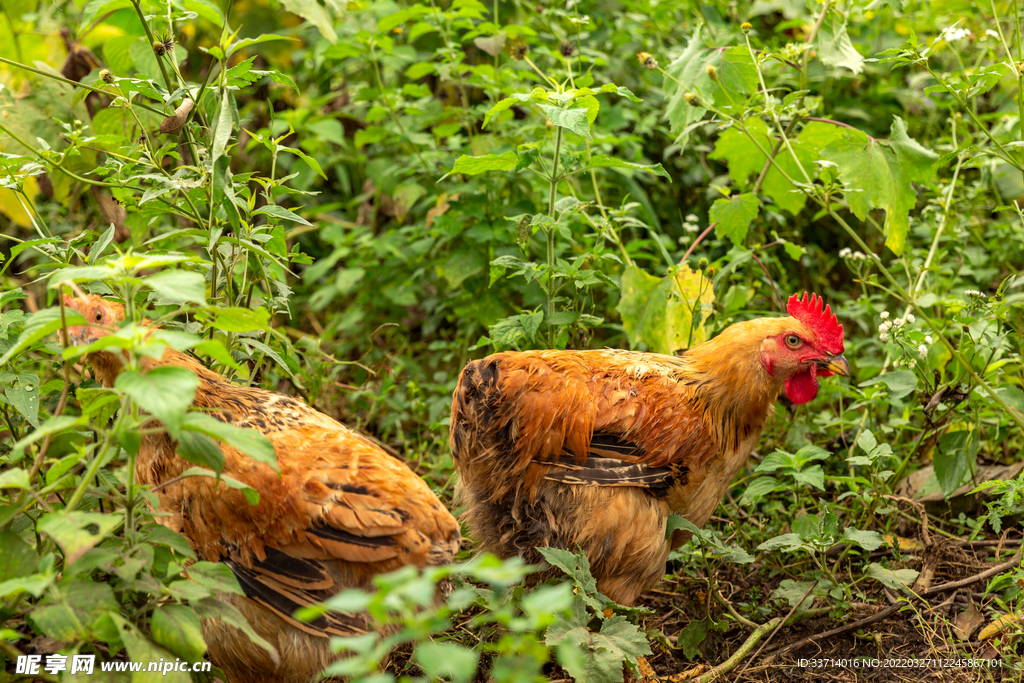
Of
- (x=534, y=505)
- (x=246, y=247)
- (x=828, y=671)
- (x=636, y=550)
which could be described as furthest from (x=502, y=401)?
(x=828, y=671)

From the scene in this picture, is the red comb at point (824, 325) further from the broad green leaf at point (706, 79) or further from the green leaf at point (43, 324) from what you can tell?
the green leaf at point (43, 324)

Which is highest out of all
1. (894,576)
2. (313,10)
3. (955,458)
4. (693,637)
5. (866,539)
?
(313,10)

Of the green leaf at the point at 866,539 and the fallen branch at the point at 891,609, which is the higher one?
the green leaf at the point at 866,539

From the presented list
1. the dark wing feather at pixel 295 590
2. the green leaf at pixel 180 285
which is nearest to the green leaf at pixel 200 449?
the green leaf at pixel 180 285

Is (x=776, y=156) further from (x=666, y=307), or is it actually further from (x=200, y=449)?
(x=200, y=449)

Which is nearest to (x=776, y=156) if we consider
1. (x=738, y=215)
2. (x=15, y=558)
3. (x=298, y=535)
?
(x=738, y=215)

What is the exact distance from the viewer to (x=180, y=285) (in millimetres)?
1866

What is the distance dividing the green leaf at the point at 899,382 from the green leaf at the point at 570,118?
5.82 feet

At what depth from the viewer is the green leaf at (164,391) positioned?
5.57ft

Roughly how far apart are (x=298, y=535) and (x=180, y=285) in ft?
3.15

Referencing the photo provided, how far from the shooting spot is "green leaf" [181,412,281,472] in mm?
1892

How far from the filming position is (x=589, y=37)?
226 inches

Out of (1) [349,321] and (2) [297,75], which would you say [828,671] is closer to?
(1) [349,321]

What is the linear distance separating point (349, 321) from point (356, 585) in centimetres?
269
